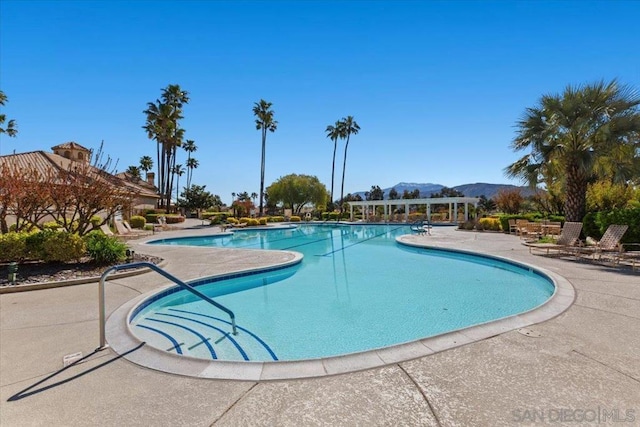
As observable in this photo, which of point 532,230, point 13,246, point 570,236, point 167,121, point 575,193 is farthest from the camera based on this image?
point 167,121

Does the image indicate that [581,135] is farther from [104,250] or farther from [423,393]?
[104,250]

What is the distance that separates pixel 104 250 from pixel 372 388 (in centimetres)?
803

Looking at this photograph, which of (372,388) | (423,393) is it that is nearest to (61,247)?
(372,388)

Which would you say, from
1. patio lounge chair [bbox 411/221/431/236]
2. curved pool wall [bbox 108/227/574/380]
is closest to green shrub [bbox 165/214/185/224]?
patio lounge chair [bbox 411/221/431/236]

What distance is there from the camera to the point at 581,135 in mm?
11672

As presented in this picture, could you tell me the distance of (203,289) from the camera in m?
7.34

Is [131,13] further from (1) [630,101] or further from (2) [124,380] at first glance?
(1) [630,101]

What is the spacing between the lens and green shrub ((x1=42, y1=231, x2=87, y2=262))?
7.68m

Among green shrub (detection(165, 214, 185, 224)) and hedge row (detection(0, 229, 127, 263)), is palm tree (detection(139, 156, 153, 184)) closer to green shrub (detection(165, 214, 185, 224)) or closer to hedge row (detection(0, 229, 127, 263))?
green shrub (detection(165, 214, 185, 224))

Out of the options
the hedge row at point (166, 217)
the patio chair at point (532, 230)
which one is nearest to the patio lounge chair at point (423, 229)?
the patio chair at point (532, 230)

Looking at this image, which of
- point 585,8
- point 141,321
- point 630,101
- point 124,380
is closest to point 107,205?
point 141,321

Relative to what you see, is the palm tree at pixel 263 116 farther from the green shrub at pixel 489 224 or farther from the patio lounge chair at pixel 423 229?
the green shrub at pixel 489 224

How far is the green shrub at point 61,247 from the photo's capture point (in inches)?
302

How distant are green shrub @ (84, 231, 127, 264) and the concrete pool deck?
414 centimetres
